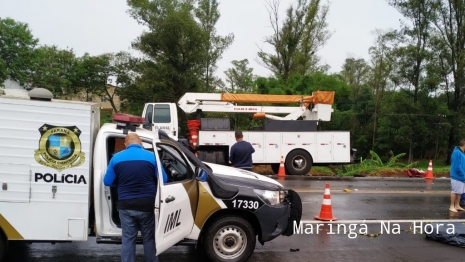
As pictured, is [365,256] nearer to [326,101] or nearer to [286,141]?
[286,141]

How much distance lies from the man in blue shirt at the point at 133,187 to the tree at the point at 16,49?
3780cm

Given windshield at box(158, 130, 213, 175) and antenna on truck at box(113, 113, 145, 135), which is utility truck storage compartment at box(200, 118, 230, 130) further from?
antenna on truck at box(113, 113, 145, 135)

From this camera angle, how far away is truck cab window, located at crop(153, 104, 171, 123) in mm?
17984

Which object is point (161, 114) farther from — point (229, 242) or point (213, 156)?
point (229, 242)

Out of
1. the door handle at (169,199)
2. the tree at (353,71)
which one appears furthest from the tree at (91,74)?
the door handle at (169,199)

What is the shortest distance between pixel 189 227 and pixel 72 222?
1.48m

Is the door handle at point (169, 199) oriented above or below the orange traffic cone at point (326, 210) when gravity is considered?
Answer: above

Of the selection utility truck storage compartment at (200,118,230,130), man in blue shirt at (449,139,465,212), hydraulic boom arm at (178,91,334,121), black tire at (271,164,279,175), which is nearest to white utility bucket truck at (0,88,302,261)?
man in blue shirt at (449,139,465,212)

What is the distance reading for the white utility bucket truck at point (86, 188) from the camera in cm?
564

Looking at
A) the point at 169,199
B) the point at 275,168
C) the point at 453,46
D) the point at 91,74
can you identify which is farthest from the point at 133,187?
the point at 91,74

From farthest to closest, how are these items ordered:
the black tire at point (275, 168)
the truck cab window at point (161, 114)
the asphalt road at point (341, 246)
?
the black tire at point (275, 168) < the truck cab window at point (161, 114) < the asphalt road at point (341, 246)

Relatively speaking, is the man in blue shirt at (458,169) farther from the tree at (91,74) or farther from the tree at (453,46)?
the tree at (91,74)

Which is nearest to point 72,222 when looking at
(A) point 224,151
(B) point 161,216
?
(B) point 161,216

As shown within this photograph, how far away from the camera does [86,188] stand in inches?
228
